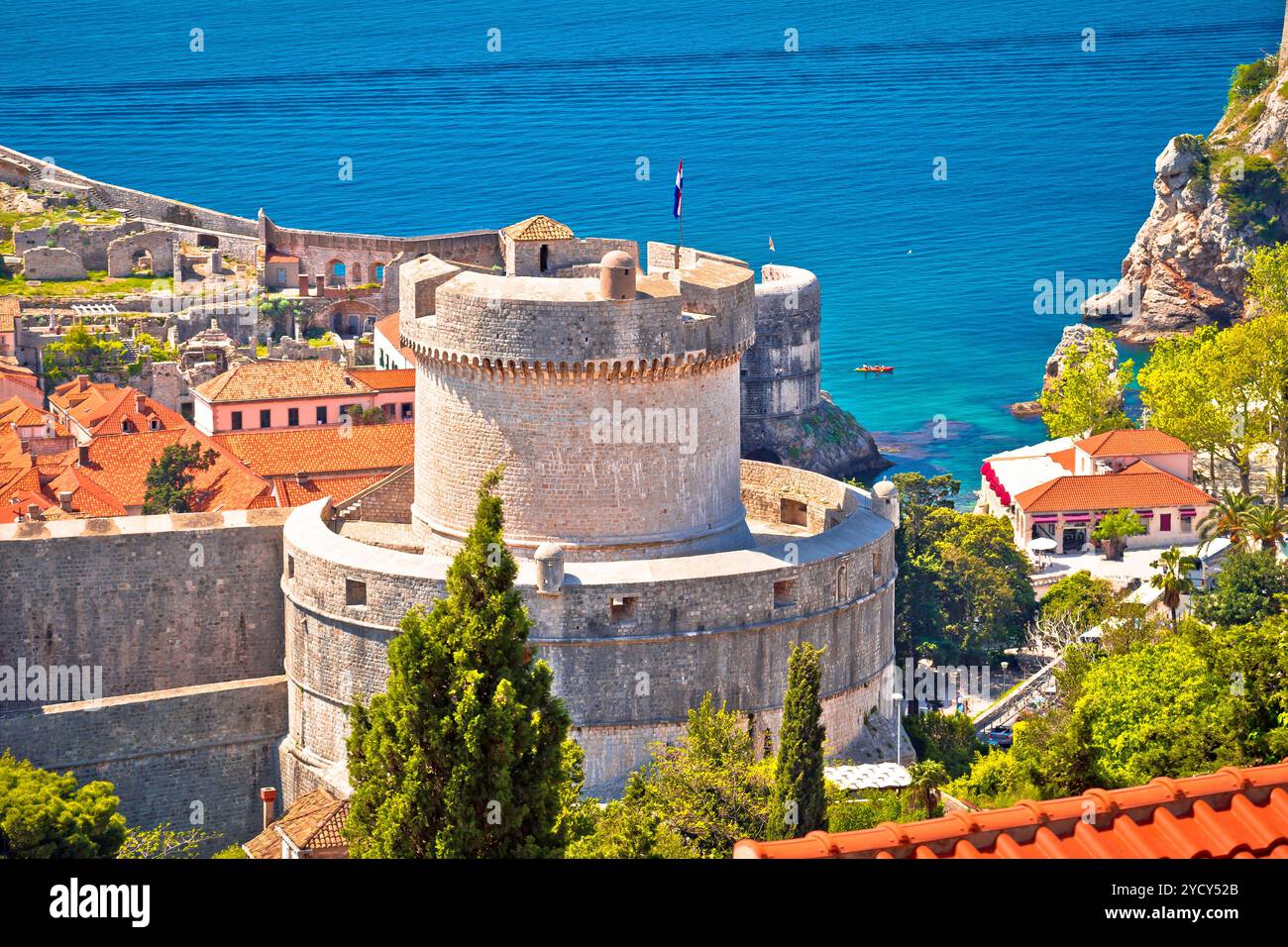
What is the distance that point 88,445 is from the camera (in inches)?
3172

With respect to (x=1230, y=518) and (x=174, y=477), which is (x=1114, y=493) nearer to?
(x=1230, y=518)

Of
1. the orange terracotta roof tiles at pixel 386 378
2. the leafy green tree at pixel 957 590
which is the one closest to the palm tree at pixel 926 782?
the leafy green tree at pixel 957 590

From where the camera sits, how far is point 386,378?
97.0 m

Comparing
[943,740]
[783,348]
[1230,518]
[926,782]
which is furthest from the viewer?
[783,348]

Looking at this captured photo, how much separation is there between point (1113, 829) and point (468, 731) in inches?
412

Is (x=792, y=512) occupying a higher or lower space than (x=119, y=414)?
higher

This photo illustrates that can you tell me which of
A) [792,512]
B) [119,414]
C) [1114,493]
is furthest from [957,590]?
[119,414]

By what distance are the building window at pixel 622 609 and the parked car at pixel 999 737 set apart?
22.0m

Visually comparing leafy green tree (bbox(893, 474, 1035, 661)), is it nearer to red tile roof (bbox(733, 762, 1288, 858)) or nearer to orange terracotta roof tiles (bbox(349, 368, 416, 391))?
orange terracotta roof tiles (bbox(349, 368, 416, 391))

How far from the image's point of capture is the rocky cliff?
139 meters

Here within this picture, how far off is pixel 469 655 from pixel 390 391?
66921mm

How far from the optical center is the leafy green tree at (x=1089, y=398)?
109m
